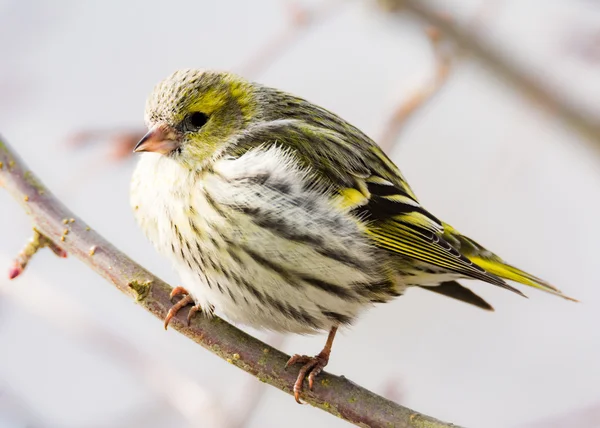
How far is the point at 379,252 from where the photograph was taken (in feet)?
10.9

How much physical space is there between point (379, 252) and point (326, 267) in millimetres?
324

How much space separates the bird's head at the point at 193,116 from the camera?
10.6 feet

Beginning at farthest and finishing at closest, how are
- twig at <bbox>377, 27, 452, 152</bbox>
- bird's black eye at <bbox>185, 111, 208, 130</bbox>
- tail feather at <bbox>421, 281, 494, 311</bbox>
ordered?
tail feather at <bbox>421, 281, 494, 311</bbox>
twig at <bbox>377, 27, 452, 152</bbox>
bird's black eye at <bbox>185, 111, 208, 130</bbox>

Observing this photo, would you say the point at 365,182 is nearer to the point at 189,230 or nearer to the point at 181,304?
the point at 189,230

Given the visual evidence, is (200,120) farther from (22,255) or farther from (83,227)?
(22,255)

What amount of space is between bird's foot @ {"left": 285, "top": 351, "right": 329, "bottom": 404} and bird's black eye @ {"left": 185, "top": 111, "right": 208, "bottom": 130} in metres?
1.10

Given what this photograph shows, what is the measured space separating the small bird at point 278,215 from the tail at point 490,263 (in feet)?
0.05

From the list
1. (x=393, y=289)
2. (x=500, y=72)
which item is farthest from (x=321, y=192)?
(x=500, y=72)

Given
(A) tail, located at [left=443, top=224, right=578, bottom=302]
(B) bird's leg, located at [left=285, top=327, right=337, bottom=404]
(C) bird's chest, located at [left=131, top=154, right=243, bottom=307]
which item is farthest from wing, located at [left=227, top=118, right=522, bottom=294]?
(B) bird's leg, located at [left=285, top=327, right=337, bottom=404]

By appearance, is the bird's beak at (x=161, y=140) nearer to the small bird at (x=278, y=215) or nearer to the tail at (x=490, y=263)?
the small bird at (x=278, y=215)

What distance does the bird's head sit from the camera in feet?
10.6

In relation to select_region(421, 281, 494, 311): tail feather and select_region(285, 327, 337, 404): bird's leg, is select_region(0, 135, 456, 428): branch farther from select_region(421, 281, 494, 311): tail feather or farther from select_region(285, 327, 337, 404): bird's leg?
select_region(421, 281, 494, 311): tail feather

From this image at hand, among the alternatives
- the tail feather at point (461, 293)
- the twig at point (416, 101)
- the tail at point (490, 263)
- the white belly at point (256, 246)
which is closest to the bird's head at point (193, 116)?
the white belly at point (256, 246)

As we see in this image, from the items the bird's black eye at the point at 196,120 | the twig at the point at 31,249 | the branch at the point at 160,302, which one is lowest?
the twig at the point at 31,249
